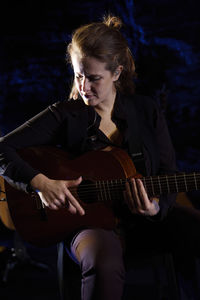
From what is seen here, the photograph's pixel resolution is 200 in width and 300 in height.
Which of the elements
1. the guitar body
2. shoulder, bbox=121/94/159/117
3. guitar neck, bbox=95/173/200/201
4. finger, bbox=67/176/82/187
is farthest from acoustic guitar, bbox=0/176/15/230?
shoulder, bbox=121/94/159/117

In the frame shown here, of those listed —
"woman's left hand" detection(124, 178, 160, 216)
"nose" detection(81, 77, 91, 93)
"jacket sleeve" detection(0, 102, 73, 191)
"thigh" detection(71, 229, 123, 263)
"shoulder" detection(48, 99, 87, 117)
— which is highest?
"nose" detection(81, 77, 91, 93)

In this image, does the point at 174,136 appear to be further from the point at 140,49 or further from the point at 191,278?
the point at 191,278

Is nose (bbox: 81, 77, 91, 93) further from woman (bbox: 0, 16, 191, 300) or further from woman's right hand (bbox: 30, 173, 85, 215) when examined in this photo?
woman's right hand (bbox: 30, 173, 85, 215)

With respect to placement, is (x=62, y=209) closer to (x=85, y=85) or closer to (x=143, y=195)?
(x=143, y=195)

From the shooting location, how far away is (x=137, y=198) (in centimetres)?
136

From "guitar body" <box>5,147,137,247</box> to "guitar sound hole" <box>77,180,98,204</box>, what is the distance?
0.01 meters

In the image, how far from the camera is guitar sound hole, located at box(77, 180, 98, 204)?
4.79ft

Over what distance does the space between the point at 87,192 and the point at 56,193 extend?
135 mm

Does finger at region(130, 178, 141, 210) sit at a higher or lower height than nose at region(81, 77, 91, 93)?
lower

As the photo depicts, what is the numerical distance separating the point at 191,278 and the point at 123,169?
22.6 inches

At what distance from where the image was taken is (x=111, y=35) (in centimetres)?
161

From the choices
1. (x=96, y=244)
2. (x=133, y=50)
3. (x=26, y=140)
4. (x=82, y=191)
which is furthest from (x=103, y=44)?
(x=133, y=50)

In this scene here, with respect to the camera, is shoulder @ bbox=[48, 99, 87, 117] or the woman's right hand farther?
shoulder @ bbox=[48, 99, 87, 117]

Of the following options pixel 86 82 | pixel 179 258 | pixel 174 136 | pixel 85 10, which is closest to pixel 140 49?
pixel 85 10
